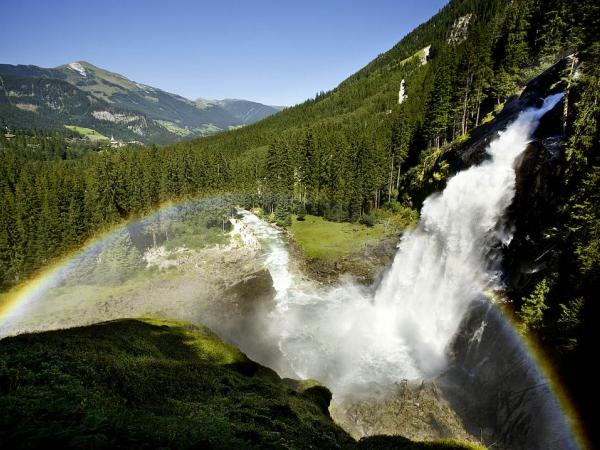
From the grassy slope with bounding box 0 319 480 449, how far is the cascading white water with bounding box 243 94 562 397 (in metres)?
13.1

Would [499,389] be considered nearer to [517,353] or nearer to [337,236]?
[517,353]

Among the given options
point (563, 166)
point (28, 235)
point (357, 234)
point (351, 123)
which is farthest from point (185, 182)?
point (351, 123)

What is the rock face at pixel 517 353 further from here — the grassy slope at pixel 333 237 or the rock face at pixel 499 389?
the grassy slope at pixel 333 237

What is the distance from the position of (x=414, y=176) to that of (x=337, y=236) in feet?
70.5

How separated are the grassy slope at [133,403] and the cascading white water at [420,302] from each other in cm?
1308

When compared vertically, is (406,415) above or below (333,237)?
above

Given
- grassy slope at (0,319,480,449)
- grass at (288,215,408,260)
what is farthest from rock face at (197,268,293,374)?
grassy slope at (0,319,480,449)

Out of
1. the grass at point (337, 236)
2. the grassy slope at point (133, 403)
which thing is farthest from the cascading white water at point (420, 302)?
the grass at point (337, 236)

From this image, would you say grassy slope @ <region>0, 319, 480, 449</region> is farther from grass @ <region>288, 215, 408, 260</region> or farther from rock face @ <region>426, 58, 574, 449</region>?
grass @ <region>288, 215, 408, 260</region>

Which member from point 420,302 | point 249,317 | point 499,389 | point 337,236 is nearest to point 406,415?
point 499,389

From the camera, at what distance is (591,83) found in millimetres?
27719

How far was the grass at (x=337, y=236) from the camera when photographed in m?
61.2

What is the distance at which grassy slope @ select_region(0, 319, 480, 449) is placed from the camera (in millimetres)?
8297

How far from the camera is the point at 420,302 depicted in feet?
134
